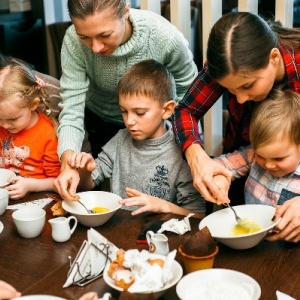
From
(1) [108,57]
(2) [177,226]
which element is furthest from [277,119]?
(1) [108,57]

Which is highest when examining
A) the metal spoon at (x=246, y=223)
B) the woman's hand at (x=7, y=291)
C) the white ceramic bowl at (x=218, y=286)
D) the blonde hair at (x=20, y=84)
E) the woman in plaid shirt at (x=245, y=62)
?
the woman in plaid shirt at (x=245, y=62)

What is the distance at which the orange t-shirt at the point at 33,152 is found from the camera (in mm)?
2312

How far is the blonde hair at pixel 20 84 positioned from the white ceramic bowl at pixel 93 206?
61 centimetres

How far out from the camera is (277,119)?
178 centimetres

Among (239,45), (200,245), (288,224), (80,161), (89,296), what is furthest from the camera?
(80,161)

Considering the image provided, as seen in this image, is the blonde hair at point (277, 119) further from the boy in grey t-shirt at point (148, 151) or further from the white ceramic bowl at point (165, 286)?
the white ceramic bowl at point (165, 286)

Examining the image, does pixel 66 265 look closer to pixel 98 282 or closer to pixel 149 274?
pixel 98 282

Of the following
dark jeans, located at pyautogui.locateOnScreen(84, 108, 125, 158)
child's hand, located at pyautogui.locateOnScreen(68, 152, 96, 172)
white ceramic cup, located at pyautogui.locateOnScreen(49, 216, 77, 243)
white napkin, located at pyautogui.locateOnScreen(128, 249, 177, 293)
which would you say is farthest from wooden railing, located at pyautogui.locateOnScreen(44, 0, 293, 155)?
white napkin, located at pyautogui.locateOnScreen(128, 249, 177, 293)

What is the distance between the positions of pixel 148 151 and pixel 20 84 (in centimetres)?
63

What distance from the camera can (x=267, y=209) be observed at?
164cm

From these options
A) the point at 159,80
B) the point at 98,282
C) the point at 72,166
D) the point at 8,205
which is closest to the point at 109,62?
the point at 159,80

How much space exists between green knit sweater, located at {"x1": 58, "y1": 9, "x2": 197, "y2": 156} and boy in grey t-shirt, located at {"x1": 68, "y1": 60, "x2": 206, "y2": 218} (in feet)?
0.50

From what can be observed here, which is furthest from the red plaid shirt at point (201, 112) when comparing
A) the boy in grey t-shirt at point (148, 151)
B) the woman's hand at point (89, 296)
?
the woman's hand at point (89, 296)

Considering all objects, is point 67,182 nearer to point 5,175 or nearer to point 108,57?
point 5,175
